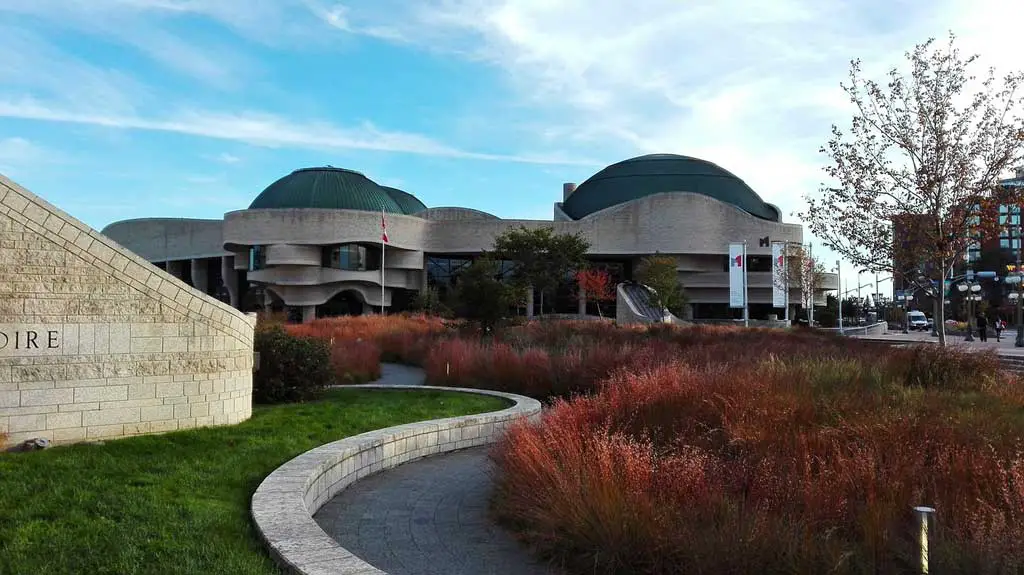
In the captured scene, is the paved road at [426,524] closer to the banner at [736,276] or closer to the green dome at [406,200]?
the banner at [736,276]

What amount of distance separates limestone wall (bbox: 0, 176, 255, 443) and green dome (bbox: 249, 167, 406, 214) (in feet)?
180

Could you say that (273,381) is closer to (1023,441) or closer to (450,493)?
(450,493)

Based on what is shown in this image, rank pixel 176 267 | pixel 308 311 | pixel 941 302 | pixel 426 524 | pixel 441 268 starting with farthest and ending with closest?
pixel 176 267 < pixel 441 268 < pixel 308 311 < pixel 941 302 < pixel 426 524

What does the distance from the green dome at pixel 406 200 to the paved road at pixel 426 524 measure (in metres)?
70.8

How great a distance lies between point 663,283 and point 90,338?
45.2 meters

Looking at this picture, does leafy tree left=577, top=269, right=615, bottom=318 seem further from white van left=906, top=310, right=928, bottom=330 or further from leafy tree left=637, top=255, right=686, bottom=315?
white van left=906, top=310, right=928, bottom=330

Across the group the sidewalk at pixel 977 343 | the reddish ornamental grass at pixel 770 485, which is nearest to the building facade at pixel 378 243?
the sidewalk at pixel 977 343

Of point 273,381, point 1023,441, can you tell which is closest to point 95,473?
point 273,381

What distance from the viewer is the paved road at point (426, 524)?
5000 millimetres

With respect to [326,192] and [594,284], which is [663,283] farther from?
[326,192]

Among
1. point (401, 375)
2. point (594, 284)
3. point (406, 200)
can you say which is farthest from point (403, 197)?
point (401, 375)

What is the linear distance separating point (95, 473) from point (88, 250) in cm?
272

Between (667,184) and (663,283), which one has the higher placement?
(667,184)

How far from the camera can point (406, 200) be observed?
267ft
